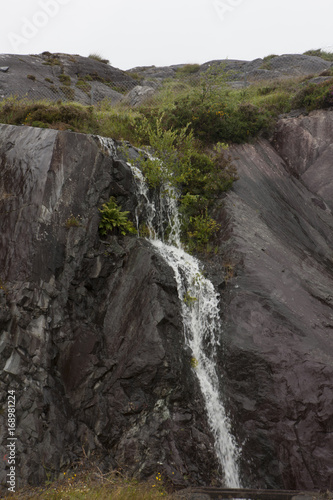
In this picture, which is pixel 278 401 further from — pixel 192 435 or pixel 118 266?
pixel 118 266

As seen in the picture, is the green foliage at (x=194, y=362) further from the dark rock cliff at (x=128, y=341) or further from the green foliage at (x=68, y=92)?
the green foliage at (x=68, y=92)

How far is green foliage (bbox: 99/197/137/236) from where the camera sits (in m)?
9.34

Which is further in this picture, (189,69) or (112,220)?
(189,69)

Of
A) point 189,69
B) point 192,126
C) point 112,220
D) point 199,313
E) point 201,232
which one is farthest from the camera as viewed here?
point 189,69

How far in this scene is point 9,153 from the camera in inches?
372

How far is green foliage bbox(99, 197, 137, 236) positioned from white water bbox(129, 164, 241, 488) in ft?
3.35

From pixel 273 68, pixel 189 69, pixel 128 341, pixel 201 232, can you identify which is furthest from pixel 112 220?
pixel 189 69

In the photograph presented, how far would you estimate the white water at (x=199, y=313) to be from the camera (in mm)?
7574

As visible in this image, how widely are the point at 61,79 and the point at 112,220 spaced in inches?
790

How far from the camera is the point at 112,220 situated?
30.7ft

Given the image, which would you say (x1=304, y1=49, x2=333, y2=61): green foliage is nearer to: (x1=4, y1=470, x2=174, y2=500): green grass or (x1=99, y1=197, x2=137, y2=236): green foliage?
(x1=99, y1=197, x2=137, y2=236): green foliage

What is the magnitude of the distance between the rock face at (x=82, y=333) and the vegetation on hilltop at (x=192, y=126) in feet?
7.53

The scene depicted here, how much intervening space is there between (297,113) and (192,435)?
1531 centimetres

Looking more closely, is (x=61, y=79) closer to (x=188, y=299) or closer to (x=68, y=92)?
(x=68, y=92)
